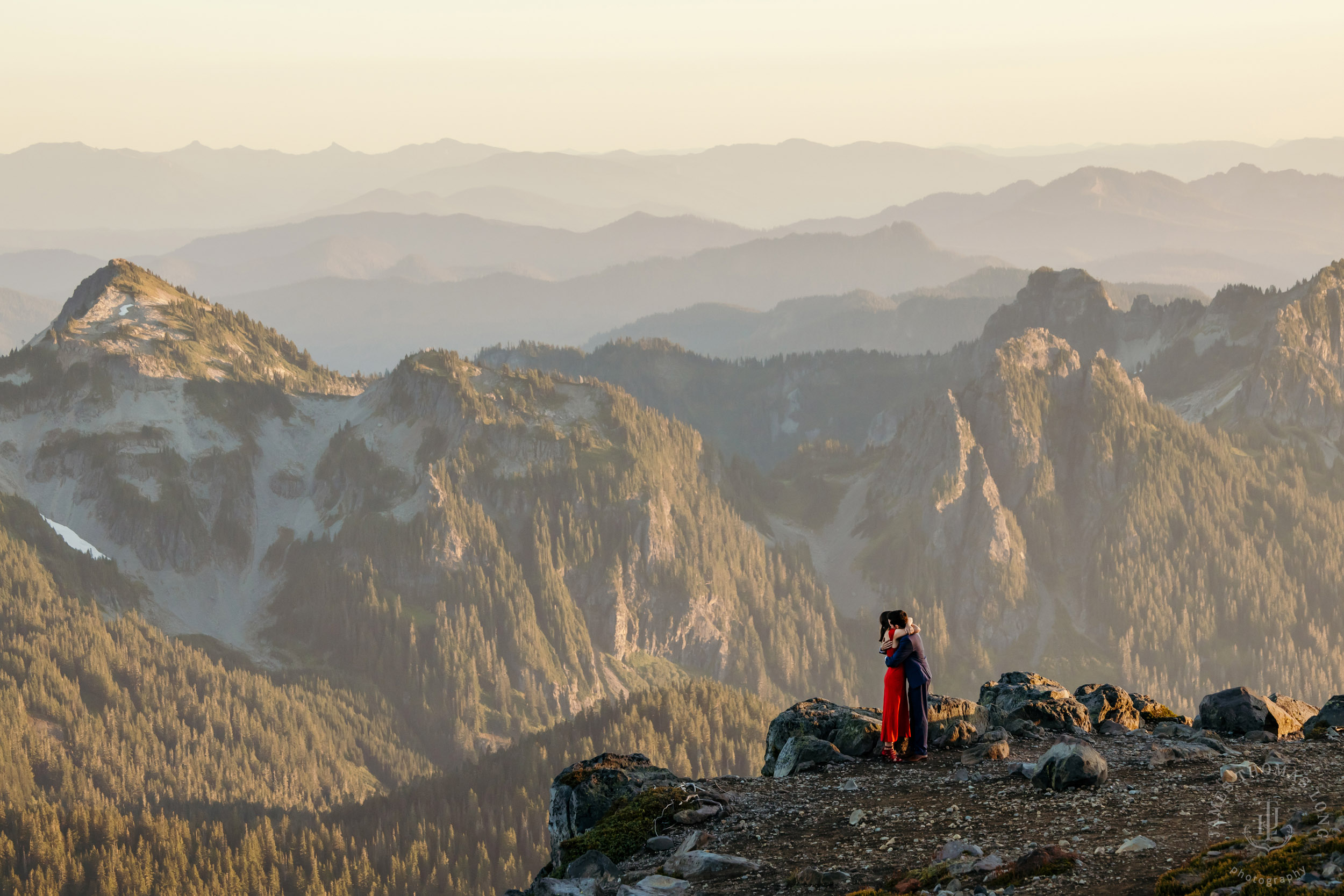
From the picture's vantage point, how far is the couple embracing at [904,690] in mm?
38531

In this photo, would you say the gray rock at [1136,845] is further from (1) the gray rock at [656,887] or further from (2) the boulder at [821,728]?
(2) the boulder at [821,728]

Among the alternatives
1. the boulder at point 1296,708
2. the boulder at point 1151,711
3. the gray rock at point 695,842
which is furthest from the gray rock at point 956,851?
the boulder at point 1296,708

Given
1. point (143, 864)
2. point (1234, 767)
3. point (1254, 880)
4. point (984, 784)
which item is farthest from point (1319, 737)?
point (143, 864)

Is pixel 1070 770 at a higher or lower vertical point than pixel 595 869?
higher

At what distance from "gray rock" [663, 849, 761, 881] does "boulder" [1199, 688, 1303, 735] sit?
71.2ft

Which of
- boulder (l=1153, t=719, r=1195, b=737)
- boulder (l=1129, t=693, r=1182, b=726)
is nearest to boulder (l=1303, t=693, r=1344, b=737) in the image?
boulder (l=1153, t=719, r=1195, b=737)

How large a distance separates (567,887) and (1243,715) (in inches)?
1095

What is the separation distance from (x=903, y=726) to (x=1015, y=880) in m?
14.0

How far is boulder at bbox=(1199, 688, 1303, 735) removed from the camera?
143ft

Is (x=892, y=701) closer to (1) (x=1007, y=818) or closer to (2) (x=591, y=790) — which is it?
(1) (x=1007, y=818)

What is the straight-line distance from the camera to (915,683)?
39.3m

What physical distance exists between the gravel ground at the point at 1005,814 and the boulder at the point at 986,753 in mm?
365

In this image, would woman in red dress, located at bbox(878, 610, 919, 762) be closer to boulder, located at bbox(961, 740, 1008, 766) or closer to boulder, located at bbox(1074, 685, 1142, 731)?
boulder, located at bbox(961, 740, 1008, 766)

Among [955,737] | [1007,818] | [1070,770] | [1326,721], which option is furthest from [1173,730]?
[1007,818]
